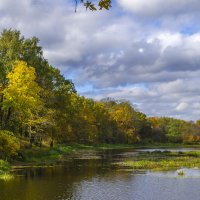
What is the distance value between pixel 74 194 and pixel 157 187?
8.70 metres

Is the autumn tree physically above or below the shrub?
above

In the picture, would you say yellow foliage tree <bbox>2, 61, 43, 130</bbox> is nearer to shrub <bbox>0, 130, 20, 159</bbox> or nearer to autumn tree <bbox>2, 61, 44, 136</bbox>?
autumn tree <bbox>2, 61, 44, 136</bbox>

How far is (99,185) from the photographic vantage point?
42188mm

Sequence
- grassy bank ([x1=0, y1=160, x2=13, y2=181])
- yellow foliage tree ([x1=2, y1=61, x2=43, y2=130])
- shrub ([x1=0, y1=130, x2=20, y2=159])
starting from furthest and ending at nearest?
yellow foliage tree ([x1=2, y1=61, x2=43, y2=130]) → shrub ([x1=0, y1=130, x2=20, y2=159]) → grassy bank ([x1=0, y1=160, x2=13, y2=181])

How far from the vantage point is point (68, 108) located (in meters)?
98.2

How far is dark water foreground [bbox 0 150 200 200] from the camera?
1448 inches

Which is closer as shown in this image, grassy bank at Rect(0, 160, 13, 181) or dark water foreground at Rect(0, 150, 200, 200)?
dark water foreground at Rect(0, 150, 200, 200)

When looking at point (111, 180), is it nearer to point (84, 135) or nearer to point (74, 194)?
point (74, 194)

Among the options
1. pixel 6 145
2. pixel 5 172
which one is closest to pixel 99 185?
pixel 5 172

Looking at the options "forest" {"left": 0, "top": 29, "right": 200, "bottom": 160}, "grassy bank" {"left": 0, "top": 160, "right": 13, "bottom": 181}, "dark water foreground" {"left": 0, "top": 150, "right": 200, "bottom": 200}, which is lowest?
"dark water foreground" {"left": 0, "top": 150, "right": 200, "bottom": 200}

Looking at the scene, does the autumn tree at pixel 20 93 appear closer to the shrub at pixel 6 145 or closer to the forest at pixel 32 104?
the forest at pixel 32 104

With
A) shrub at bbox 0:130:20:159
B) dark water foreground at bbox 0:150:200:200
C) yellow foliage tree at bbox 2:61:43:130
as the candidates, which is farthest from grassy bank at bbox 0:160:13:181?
yellow foliage tree at bbox 2:61:43:130

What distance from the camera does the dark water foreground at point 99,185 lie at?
36.8m

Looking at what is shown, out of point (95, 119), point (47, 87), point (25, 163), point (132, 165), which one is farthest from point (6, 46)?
point (95, 119)
